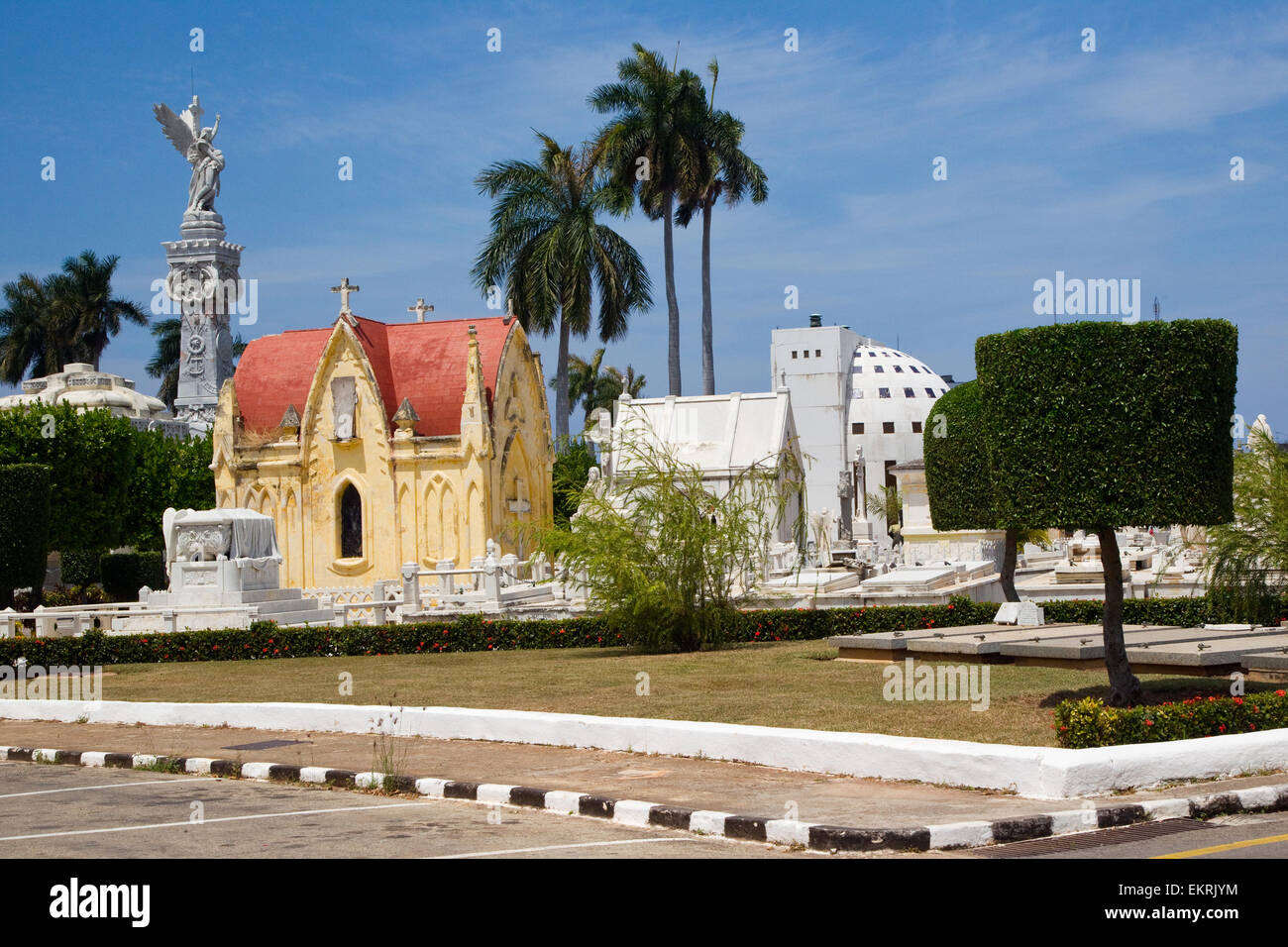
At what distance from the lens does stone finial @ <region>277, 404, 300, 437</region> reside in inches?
1736

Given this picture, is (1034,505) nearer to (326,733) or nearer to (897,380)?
(326,733)

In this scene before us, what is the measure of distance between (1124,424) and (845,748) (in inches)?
170

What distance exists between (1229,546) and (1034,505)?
9.51m

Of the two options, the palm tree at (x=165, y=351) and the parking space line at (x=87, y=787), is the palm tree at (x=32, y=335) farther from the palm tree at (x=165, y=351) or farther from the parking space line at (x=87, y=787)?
the parking space line at (x=87, y=787)

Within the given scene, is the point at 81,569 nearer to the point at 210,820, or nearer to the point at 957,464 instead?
the point at 957,464

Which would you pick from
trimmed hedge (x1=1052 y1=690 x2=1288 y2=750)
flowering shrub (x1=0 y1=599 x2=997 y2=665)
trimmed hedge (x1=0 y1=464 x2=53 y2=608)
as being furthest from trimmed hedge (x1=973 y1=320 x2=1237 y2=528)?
trimmed hedge (x1=0 y1=464 x2=53 y2=608)

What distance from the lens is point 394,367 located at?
45406 mm

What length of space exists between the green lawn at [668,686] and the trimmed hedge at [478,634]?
594mm

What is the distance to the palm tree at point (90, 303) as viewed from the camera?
8069cm

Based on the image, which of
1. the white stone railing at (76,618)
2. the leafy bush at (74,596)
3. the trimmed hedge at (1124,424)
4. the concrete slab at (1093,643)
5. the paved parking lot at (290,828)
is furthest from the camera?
the leafy bush at (74,596)

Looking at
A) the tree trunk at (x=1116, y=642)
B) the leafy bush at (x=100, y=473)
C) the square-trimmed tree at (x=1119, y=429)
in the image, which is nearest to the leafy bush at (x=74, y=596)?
the leafy bush at (x=100, y=473)

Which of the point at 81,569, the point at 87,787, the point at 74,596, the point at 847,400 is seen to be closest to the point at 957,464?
the point at 87,787
